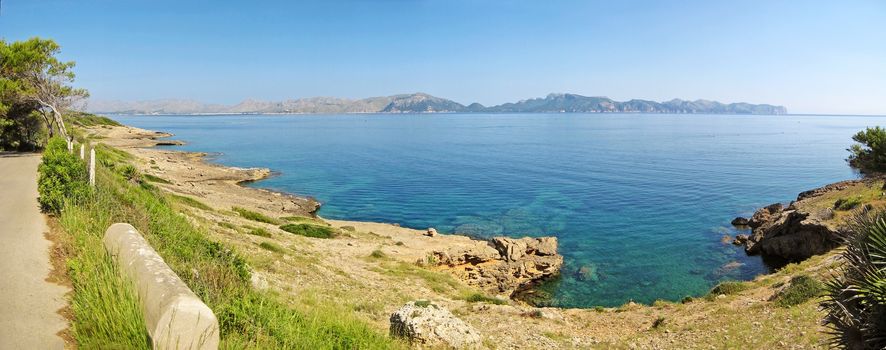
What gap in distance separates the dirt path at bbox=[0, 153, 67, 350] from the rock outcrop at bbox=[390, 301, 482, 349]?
8335mm

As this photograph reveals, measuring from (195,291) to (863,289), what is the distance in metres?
12.2

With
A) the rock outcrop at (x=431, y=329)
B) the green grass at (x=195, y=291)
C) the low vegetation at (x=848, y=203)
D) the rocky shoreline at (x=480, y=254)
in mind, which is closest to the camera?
the green grass at (x=195, y=291)

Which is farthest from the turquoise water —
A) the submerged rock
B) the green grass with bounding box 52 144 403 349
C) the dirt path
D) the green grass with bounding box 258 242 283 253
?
the dirt path

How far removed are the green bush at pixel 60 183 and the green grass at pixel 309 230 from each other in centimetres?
2028

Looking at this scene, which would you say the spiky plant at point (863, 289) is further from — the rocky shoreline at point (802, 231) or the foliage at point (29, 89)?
the foliage at point (29, 89)

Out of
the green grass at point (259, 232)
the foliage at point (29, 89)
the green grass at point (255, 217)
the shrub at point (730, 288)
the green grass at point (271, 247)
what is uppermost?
the foliage at point (29, 89)

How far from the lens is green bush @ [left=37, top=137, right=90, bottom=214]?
46.5 feet

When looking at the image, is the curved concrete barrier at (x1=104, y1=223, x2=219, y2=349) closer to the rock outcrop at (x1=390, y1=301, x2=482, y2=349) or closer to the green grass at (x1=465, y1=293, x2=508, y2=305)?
the rock outcrop at (x1=390, y1=301, x2=482, y2=349)

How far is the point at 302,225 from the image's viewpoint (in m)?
38.9

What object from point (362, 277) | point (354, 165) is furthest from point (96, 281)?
point (354, 165)

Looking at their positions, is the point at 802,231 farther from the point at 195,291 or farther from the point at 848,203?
the point at 195,291

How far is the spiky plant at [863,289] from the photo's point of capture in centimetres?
824

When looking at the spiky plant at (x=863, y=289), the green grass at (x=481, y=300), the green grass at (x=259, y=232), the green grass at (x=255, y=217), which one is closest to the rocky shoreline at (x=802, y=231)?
the green grass at (x=481, y=300)

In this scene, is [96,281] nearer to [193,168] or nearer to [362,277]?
[362,277]
